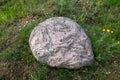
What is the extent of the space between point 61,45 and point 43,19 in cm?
100

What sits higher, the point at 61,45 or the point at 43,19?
the point at 43,19

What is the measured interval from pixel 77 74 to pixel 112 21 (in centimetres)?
137

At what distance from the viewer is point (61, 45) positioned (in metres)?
4.35

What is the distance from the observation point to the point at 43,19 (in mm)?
5184

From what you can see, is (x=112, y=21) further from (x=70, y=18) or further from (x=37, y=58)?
(x=37, y=58)

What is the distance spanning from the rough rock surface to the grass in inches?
5.3

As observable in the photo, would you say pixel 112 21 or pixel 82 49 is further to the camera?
pixel 112 21

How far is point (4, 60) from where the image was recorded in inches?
181

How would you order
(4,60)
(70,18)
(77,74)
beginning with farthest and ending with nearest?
(70,18) → (4,60) → (77,74)

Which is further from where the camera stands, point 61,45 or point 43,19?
point 43,19

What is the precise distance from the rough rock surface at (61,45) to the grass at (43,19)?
14 centimetres

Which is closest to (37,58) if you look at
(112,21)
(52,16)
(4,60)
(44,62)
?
(44,62)

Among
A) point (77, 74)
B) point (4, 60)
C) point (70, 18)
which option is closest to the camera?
point (77, 74)

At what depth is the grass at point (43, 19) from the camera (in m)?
4.33
